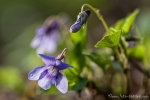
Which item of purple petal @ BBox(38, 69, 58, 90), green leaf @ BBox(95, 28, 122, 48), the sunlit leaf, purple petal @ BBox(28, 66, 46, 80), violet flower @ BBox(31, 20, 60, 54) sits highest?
violet flower @ BBox(31, 20, 60, 54)

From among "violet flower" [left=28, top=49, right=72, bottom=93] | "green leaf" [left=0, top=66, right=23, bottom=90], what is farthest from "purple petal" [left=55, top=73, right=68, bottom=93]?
"green leaf" [left=0, top=66, right=23, bottom=90]

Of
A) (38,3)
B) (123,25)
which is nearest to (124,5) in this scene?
(38,3)

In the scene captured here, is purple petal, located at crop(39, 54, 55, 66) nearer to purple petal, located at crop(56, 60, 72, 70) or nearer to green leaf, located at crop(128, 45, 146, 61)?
purple petal, located at crop(56, 60, 72, 70)

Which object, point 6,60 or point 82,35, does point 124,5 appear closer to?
point 6,60

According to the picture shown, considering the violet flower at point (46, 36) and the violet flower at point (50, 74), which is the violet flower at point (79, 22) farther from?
the violet flower at point (46, 36)

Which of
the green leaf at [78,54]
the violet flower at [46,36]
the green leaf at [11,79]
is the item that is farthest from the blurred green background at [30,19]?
the green leaf at [78,54]

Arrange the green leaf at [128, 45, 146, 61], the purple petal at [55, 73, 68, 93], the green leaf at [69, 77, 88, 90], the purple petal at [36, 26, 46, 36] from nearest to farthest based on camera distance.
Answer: the purple petal at [55, 73, 68, 93], the green leaf at [69, 77, 88, 90], the green leaf at [128, 45, 146, 61], the purple petal at [36, 26, 46, 36]

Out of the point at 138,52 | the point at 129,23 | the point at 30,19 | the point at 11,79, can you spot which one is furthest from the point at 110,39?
the point at 30,19
